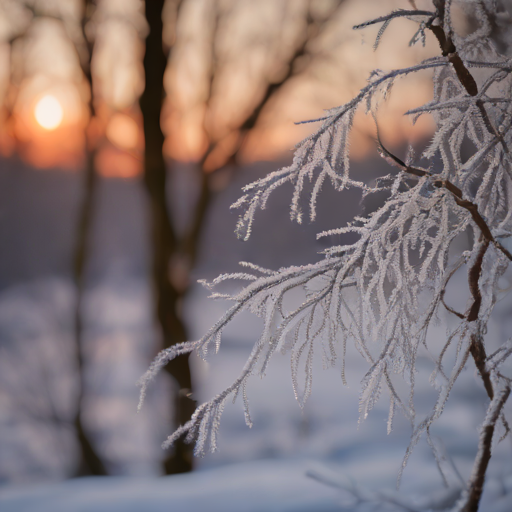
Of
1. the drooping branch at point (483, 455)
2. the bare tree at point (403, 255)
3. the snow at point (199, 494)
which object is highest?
the bare tree at point (403, 255)

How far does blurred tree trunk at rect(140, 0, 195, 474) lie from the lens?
8.30 feet

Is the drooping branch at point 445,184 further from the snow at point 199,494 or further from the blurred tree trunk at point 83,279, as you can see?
the blurred tree trunk at point 83,279

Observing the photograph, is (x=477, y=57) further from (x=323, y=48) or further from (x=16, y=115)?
(x=16, y=115)

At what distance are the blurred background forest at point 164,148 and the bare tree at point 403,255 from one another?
979mm

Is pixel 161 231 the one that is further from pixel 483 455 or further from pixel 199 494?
pixel 483 455

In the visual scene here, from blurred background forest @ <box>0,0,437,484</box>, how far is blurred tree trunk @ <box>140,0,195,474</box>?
0.03 ft

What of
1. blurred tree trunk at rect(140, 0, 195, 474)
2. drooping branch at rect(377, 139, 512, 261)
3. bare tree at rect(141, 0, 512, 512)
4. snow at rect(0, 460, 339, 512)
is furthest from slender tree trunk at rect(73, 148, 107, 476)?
drooping branch at rect(377, 139, 512, 261)

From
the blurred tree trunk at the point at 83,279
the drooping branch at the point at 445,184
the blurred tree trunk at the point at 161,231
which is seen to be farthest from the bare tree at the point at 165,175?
the drooping branch at the point at 445,184

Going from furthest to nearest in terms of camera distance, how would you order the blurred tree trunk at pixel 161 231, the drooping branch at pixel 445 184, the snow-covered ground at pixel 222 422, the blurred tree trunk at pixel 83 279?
the blurred tree trunk at pixel 83 279
the blurred tree trunk at pixel 161 231
the snow-covered ground at pixel 222 422
the drooping branch at pixel 445 184

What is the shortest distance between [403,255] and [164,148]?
219 centimetres

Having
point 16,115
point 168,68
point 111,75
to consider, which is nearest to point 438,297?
point 168,68

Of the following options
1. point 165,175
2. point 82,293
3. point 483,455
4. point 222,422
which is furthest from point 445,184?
point 82,293

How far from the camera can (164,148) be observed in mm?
2648

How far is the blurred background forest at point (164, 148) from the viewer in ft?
8.43
